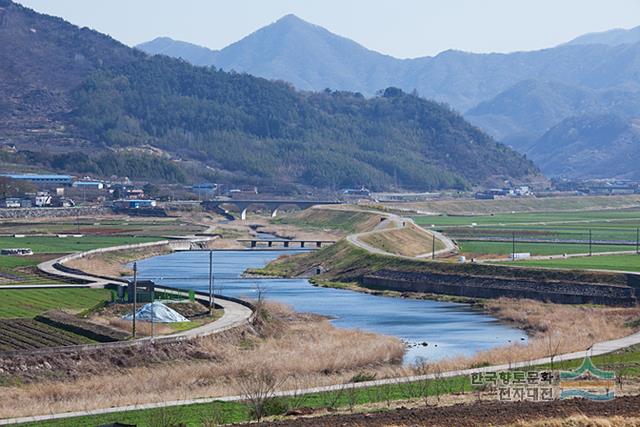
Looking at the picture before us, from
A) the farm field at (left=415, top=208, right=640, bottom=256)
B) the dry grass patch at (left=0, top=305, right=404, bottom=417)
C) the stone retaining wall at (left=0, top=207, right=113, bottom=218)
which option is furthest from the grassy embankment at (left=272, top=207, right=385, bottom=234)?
the dry grass patch at (left=0, top=305, right=404, bottom=417)

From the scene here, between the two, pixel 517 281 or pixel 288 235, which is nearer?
pixel 517 281

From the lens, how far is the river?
56.6 meters

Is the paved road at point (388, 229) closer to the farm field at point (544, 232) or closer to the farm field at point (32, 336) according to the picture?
the farm field at point (544, 232)

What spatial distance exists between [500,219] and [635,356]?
131m

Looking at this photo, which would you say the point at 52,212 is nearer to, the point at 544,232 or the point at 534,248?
the point at 544,232

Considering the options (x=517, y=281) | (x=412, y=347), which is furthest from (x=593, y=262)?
(x=412, y=347)

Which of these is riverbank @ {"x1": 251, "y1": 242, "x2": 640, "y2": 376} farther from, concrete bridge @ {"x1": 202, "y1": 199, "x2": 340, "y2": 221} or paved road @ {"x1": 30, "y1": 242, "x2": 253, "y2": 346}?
concrete bridge @ {"x1": 202, "y1": 199, "x2": 340, "y2": 221}

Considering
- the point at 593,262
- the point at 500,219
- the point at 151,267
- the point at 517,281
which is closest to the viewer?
the point at 517,281

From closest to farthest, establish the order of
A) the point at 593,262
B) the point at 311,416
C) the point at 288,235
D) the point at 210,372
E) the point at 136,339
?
the point at 311,416 → the point at 210,372 → the point at 136,339 → the point at 593,262 → the point at 288,235

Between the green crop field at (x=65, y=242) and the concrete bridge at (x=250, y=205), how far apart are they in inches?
2092

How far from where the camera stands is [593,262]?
294 ft

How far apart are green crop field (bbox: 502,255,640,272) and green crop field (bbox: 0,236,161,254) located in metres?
32.8

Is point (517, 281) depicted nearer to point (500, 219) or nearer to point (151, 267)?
point (151, 267)

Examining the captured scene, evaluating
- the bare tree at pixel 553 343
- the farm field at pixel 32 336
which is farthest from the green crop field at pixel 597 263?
the farm field at pixel 32 336
